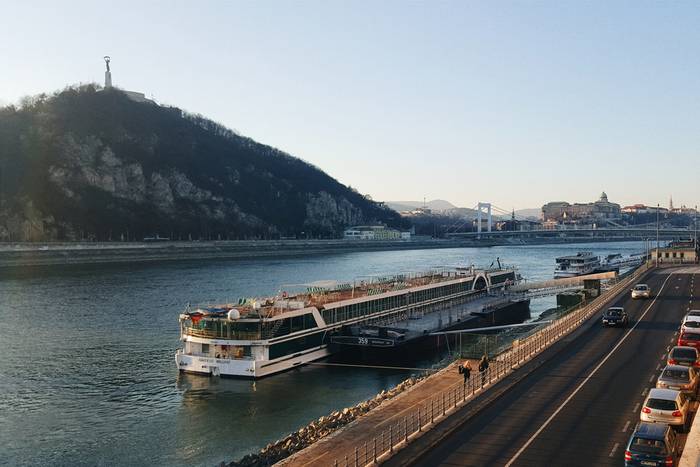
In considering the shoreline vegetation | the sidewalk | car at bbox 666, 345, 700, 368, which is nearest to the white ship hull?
the sidewalk

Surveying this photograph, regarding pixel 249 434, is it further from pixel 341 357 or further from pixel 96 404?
pixel 341 357

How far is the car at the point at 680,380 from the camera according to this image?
20906mm

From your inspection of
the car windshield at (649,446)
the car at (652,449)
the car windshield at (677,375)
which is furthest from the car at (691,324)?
the car windshield at (649,446)

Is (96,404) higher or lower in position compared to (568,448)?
lower

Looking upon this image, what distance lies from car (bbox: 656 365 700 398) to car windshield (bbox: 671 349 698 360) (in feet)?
9.93

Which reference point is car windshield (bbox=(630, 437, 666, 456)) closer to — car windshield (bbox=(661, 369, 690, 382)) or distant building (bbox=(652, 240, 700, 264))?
car windshield (bbox=(661, 369, 690, 382))

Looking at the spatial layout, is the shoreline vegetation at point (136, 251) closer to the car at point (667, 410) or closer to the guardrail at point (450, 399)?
the guardrail at point (450, 399)

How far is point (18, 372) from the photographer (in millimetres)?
38031

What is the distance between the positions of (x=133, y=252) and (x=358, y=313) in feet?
314

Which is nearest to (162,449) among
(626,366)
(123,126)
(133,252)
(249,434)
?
(249,434)

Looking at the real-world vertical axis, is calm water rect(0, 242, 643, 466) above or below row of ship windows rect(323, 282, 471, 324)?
below

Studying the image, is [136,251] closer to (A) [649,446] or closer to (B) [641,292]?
(B) [641,292]

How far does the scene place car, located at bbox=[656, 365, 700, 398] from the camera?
823 inches

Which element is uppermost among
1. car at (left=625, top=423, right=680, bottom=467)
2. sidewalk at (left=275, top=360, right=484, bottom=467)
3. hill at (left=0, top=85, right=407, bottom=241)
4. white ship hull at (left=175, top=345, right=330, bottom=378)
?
hill at (left=0, top=85, right=407, bottom=241)
